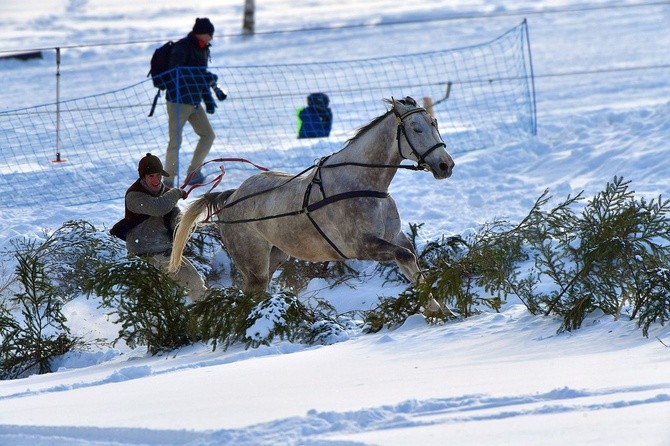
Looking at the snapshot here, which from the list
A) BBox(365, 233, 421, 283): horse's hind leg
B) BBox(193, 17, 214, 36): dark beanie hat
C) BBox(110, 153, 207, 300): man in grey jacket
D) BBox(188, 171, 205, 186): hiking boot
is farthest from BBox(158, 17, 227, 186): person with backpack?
BBox(365, 233, 421, 283): horse's hind leg

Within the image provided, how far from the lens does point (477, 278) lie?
840 centimetres

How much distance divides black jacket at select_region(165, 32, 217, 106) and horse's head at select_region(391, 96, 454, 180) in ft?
17.2

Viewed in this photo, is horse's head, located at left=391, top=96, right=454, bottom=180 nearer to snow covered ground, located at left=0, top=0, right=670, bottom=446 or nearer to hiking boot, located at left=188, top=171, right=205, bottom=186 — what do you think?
snow covered ground, located at left=0, top=0, right=670, bottom=446

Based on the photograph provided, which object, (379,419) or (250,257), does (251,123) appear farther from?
(379,419)

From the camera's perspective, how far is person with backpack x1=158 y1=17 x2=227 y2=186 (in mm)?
13008

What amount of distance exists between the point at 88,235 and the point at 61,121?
194 inches

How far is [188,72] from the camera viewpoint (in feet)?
43.9

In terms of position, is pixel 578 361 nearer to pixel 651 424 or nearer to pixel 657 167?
pixel 651 424

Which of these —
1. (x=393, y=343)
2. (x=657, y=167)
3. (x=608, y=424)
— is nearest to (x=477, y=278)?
(x=393, y=343)

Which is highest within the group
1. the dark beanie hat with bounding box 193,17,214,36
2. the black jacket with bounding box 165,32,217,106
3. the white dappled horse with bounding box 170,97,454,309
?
the dark beanie hat with bounding box 193,17,214,36

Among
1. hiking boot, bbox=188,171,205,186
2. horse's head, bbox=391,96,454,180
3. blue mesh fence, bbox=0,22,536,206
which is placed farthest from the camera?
blue mesh fence, bbox=0,22,536,206

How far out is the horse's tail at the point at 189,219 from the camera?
350 inches

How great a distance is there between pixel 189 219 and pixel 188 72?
4.67 metres

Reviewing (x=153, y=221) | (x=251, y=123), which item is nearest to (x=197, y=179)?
(x=251, y=123)
